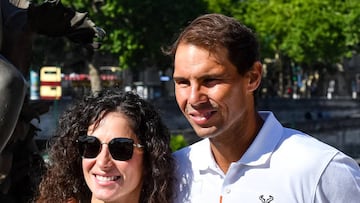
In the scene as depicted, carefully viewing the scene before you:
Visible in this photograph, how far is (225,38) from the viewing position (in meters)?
2.74

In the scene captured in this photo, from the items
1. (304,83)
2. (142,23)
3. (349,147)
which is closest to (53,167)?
(349,147)

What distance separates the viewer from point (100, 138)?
2.97 meters

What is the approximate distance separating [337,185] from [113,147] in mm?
881

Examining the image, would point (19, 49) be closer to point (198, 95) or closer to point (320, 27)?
point (198, 95)

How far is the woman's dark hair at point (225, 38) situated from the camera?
2.73m

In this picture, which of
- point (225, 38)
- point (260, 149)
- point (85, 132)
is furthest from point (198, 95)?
point (85, 132)

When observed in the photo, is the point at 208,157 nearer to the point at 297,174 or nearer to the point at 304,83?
the point at 297,174

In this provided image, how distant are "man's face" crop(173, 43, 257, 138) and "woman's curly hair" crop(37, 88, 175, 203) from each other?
0.31 meters

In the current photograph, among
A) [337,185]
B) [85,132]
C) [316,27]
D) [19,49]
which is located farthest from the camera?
[316,27]

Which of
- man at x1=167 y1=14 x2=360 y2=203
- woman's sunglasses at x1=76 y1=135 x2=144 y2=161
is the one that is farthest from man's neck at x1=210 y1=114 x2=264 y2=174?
woman's sunglasses at x1=76 y1=135 x2=144 y2=161

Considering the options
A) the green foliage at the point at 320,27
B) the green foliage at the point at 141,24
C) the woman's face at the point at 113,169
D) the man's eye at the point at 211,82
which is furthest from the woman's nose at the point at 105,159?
the green foliage at the point at 320,27

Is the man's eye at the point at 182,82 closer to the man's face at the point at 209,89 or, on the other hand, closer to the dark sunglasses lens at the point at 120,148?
the man's face at the point at 209,89

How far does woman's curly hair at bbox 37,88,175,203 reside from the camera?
3.04 m

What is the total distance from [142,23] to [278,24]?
10218 millimetres
